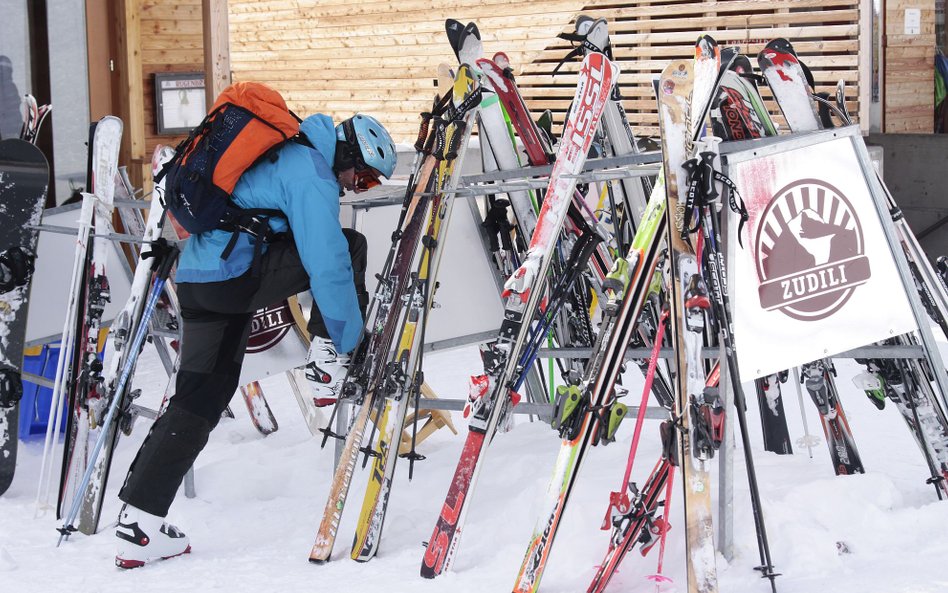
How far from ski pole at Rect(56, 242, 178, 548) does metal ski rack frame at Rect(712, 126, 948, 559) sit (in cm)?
236

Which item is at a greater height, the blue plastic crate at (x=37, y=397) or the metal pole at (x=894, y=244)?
the blue plastic crate at (x=37, y=397)

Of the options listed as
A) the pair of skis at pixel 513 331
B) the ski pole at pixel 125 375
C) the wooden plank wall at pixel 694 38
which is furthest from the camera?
the wooden plank wall at pixel 694 38

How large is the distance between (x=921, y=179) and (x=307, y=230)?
355 inches

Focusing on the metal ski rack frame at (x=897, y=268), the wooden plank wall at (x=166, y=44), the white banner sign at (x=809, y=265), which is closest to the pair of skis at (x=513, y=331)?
the metal ski rack frame at (x=897, y=268)

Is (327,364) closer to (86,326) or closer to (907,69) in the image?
(86,326)

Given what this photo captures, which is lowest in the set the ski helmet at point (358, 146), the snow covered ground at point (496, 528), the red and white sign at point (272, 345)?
the snow covered ground at point (496, 528)

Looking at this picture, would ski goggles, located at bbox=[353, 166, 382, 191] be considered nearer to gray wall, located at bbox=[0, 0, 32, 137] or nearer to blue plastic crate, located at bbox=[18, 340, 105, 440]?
blue plastic crate, located at bbox=[18, 340, 105, 440]

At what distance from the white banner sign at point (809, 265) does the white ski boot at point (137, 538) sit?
2.23 m

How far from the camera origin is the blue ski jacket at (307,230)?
376cm

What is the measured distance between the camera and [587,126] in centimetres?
381

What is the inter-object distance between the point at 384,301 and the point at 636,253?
3.79 ft

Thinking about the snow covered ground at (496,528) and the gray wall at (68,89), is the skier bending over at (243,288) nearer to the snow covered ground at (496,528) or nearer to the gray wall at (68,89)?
the snow covered ground at (496,528)

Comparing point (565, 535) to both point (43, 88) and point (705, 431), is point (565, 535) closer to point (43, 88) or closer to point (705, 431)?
point (705, 431)

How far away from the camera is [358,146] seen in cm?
398
